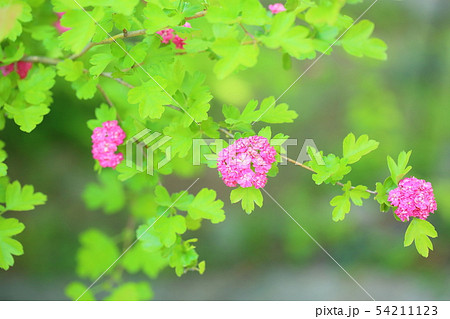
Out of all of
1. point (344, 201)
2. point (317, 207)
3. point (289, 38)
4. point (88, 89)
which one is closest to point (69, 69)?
point (88, 89)

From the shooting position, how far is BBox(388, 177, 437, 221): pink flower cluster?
0.80 metres

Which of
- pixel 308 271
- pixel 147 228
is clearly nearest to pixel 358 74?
pixel 308 271

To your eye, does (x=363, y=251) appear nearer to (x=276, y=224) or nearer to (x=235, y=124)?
(x=276, y=224)

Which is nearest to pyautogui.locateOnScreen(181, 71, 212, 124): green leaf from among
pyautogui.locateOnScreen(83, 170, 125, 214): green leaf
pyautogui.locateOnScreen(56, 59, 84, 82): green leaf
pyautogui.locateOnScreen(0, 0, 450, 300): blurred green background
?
pyautogui.locateOnScreen(56, 59, 84, 82): green leaf

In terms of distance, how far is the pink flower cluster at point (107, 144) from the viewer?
94cm

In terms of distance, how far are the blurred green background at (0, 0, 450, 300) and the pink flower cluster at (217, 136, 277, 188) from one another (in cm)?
117

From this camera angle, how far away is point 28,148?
1.88 m

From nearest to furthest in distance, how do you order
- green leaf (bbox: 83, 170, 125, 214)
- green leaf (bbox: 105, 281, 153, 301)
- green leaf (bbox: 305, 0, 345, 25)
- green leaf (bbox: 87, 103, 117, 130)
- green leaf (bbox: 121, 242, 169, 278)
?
green leaf (bbox: 305, 0, 345, 25) < green leaf (bbox: 87, 103, 117, 130) < green leaf (bbox: 105, 281, 153, 301) < green leaf (bbox: 121, 242, 169, 278) < green leaf (bbox: 83, 170, 125, 214)

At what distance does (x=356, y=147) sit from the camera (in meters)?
0.85

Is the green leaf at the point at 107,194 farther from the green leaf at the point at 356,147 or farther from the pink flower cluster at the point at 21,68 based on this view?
the green leaf at the point at 356,147

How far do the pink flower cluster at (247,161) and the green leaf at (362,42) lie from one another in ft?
0.68

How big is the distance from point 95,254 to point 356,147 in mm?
1018

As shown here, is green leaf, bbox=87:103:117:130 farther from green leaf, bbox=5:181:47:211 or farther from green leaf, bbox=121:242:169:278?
green leaf, bbox=121:242:169:278

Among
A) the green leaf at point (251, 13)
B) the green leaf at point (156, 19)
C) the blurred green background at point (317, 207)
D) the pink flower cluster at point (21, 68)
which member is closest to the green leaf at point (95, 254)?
the blurred green background at point (317, 207)
